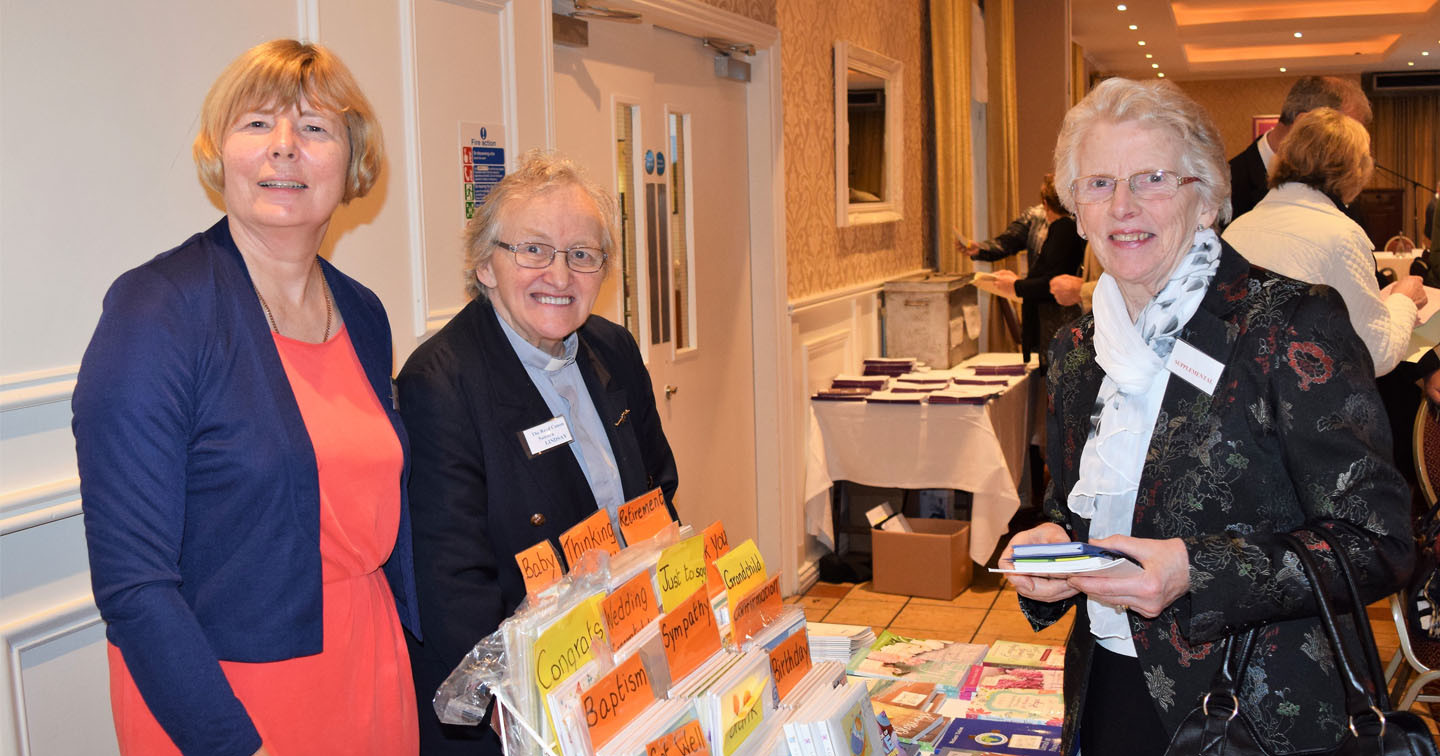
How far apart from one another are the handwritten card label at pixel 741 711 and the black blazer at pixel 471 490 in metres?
0.42

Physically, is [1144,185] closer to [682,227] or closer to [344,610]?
[344,610]

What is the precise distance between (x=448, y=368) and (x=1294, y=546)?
1.14m

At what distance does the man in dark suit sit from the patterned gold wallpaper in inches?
67.1

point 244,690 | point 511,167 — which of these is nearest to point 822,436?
point 511,167

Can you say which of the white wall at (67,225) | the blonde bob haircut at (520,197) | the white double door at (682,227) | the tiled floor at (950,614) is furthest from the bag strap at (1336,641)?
the tiled floor at (950,614)

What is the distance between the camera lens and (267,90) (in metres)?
1.43

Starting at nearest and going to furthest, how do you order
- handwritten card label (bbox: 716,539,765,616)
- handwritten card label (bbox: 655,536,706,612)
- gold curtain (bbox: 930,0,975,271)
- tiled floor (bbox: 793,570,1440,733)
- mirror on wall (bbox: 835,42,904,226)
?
handwritten card label (bbox: 655,536,706,612) < handwritten card label (bbox: 716,539,765,616) < tiled floor (bbox: 793,570,1440,733) < mirror on wall (bbox: 835,42,904,226) < gold curtain (bbox: 930,0,975,271)

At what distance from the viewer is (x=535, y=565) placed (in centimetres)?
141

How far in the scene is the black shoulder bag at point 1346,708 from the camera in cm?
122

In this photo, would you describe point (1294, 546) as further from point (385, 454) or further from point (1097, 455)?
point (385, 454)

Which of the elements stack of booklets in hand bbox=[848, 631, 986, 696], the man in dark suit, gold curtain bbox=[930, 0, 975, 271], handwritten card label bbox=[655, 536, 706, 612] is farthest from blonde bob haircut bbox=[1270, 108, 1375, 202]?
gold curtain bbox=[930, 0, 975, 271]

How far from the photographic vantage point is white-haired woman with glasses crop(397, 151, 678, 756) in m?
1.60

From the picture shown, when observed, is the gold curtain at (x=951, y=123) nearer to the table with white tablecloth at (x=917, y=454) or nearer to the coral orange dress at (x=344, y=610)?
the table with white tablecloth at (x=917, y=454)

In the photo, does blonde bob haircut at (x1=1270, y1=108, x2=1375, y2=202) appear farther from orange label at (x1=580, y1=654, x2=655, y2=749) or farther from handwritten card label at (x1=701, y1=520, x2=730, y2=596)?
orange label at (x1=580, y1=654, x2=655, y2=749)
